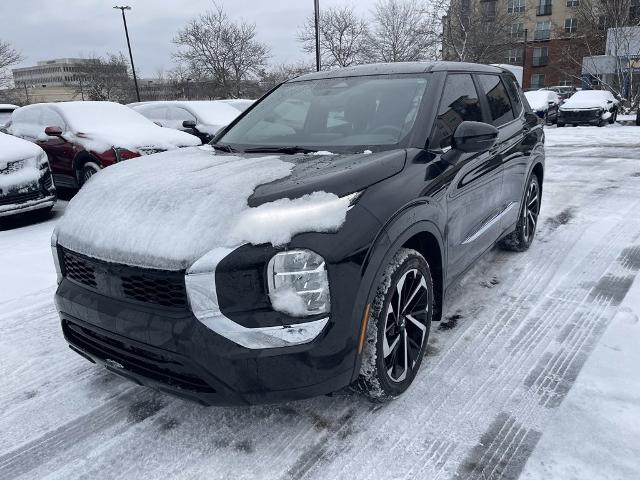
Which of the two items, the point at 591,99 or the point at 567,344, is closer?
the point at 567,344

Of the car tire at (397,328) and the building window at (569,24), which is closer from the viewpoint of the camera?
the car tire at (397,328)

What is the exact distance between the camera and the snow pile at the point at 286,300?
194cm

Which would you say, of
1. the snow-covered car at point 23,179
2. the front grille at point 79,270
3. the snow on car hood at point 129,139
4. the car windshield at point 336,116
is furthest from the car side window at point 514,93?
the snow-covered car at point 23,179

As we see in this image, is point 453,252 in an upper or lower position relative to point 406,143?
lower

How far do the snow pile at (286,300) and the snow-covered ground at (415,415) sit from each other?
0.72 m

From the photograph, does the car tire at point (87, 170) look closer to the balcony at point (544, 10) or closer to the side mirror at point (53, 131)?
the side mirror at point (53, 131)

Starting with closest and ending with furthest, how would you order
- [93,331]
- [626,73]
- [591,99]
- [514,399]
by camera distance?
[93,331]
[514,399]
[591,99]
[626,73]

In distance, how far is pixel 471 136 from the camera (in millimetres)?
2793

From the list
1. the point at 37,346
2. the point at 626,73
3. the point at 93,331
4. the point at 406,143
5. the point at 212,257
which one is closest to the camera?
the point at 212,257

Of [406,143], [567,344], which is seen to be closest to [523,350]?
[567,344]

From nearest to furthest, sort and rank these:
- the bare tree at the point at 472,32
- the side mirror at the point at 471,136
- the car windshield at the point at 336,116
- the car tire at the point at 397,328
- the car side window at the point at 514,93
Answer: the car tire at the point at 397,328 < the side mirror at the point at 471,136 < the car windshield at the point at 336,116 < the car side window at the point at 514,93 < the bare tree at the point at 472,32

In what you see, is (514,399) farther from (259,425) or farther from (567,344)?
(259,425)

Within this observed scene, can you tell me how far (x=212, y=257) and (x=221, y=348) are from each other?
351 mm

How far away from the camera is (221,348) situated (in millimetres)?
1931
